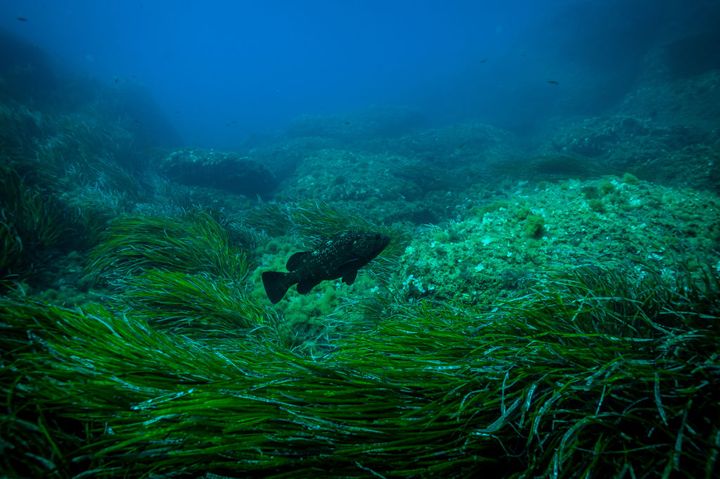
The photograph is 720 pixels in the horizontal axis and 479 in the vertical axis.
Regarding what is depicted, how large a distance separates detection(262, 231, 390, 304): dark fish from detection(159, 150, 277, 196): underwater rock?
12.0 metres

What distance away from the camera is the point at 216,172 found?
1475cm

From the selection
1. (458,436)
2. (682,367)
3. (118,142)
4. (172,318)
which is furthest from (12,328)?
(118,142)

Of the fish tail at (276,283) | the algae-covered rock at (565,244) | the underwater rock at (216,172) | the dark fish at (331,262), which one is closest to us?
the algae-covered rock at (565,244)

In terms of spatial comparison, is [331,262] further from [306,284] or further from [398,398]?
[398,398]

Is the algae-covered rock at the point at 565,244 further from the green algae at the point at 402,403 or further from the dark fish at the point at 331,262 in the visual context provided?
the green algae at the point at 402,403

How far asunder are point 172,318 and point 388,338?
314cm

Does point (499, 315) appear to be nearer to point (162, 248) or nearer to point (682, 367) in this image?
point (682, 367)

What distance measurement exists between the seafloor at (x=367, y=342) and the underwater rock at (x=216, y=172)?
6.09 metres

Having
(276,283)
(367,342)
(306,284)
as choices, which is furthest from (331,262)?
(367,342)

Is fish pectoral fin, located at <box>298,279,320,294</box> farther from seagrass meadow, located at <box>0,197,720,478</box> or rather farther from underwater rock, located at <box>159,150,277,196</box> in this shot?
underwater rock, located at <box>159,150,277,196</box>

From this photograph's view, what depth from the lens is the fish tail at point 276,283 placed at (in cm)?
393

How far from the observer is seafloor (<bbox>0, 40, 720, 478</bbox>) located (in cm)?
158

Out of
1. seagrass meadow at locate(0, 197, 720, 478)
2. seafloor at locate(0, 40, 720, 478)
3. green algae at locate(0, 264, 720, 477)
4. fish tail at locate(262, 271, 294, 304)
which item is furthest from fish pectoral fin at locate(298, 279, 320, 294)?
green algae at locate(0, 264, 720, 477)

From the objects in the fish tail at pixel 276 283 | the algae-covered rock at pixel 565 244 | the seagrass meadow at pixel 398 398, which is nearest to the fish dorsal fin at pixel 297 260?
the fish tail at pixel 276 283
